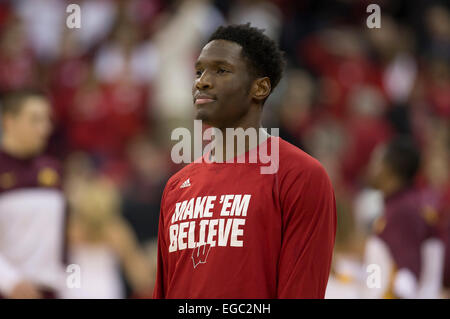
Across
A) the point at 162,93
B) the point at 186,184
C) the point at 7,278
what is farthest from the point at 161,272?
the point at 162,93

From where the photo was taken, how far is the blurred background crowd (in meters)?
8.07

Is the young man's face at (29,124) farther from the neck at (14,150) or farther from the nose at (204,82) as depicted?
the nose at (204,82)

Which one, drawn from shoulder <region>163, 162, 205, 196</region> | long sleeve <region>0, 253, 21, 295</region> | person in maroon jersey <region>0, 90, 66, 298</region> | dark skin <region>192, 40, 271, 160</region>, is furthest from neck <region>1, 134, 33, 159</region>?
dark skin <region>192, 40, 271, 160</region>

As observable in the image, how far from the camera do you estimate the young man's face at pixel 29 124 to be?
578 centimetres

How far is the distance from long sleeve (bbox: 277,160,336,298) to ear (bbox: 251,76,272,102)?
0.44 m

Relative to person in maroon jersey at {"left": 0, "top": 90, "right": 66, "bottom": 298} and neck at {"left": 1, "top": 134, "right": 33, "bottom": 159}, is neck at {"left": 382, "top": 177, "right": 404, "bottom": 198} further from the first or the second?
neck at {"left": 1, "top": 134, "right": 33, "bottom": 159}

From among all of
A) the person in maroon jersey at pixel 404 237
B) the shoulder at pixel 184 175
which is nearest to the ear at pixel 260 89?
the shoulder at pixel 184 175

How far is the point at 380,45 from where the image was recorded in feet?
39.3

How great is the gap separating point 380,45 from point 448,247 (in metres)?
6.21

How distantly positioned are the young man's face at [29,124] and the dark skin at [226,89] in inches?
110
